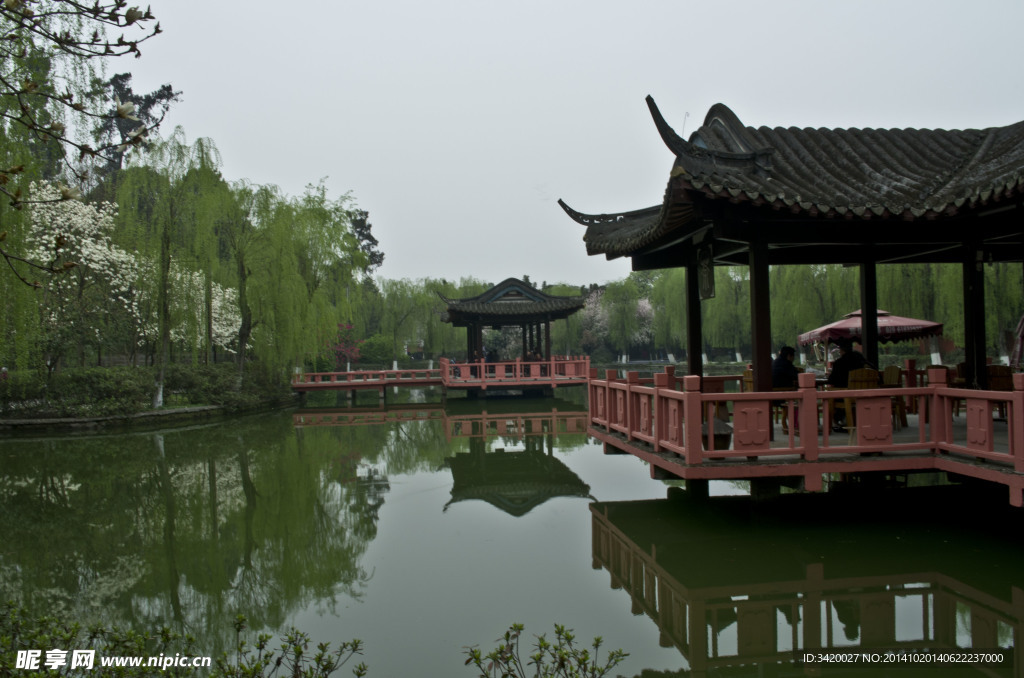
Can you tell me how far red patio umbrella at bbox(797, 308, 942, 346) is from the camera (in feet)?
36.8

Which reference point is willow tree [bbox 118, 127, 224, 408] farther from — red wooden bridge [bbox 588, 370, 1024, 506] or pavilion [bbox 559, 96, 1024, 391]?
red wooden bridge [bbox 588, 370, 1024, 506]

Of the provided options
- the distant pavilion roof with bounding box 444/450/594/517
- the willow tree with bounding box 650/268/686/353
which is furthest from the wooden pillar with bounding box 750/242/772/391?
the willow tree with bounding box 650/268/686/353

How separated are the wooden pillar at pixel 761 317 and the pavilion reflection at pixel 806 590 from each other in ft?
3.62

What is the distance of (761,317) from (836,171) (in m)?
1.50

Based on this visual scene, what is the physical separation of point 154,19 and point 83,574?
4247 millimetres

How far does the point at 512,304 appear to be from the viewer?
71.4 ft

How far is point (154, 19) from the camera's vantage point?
2.55m

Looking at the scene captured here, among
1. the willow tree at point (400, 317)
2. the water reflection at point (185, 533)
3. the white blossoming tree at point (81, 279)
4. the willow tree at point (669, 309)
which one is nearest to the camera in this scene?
the water reflection at point (185, 533)

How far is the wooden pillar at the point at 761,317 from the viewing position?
5669 mm

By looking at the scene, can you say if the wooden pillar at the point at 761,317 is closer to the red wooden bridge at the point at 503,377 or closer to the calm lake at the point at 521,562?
the calm lake at the point at 521,562

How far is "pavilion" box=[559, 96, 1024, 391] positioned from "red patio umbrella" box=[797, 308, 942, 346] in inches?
161

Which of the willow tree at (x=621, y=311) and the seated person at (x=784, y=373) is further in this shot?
the willow tree at (x=621, y=311)

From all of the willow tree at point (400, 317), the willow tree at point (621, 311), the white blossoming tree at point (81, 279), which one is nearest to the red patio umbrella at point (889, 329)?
the white blossoming tree at point (81, 279)

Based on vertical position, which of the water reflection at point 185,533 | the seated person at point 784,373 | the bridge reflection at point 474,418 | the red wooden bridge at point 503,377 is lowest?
the water reflection at point 185,533
